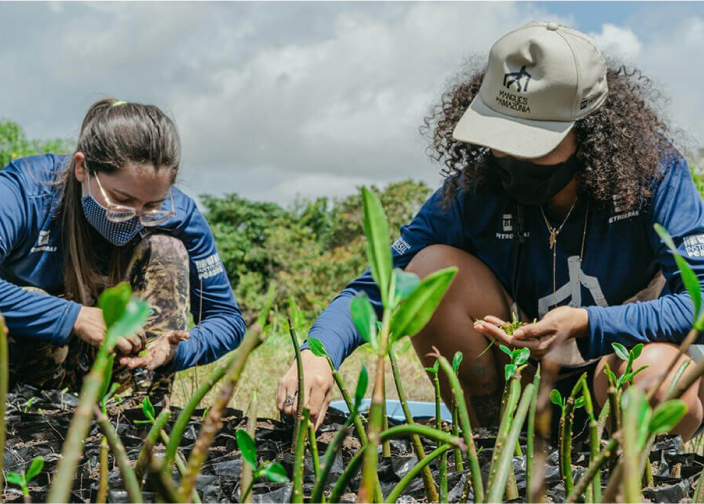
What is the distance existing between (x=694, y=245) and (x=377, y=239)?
1268mm

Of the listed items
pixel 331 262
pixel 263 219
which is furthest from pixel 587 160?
pixel 263 219

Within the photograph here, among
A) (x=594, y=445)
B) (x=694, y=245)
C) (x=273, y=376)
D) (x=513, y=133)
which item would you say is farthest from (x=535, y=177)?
(x=273, y=376)

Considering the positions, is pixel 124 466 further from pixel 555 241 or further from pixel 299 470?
pixel 555 241

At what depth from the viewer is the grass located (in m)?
2.35

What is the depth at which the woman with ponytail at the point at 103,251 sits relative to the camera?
176cm

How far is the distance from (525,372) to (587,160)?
576mm

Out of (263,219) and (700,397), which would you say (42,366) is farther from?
(263,219)

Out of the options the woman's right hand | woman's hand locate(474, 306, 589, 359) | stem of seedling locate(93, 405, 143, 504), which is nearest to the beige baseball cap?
woman's hand locate(474, 306, 589, 359)

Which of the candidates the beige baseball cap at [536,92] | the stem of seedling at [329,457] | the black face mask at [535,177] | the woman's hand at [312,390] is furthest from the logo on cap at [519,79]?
the stem of seedling at [329,457]

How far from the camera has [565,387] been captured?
1.74 m

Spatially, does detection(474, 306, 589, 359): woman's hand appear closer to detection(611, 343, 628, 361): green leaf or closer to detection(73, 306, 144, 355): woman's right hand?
detection(611, 343, 628, 361): green leaf

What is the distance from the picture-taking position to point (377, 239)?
1.32 ft

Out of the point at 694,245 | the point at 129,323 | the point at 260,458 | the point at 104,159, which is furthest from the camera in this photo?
the point at 104,159

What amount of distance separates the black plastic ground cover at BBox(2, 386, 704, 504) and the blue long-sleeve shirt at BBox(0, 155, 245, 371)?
24 centimetres
